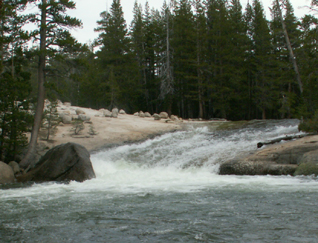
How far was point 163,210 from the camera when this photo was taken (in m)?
5.86

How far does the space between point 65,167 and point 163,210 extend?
634 centimetres

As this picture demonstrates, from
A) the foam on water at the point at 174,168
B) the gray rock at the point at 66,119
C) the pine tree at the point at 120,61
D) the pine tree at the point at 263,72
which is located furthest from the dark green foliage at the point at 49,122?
the pine tree at the point at 263,72

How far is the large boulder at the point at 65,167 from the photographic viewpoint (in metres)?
10.9

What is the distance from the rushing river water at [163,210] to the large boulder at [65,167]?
0.61m

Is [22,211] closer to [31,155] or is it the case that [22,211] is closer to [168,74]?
[31,155]

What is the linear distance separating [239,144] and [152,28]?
31.7 m

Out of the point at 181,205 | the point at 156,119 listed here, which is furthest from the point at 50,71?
the point at 156,119

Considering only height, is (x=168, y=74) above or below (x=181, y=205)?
above

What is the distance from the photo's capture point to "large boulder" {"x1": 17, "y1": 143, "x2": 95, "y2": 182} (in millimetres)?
10867

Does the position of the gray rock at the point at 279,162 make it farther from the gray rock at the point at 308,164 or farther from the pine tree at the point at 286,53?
the pine tree at the point at 286,53

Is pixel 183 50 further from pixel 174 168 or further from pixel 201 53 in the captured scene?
pixel 174 168

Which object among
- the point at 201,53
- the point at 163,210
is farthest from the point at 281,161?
the point at 201,53

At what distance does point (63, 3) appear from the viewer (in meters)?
13.8

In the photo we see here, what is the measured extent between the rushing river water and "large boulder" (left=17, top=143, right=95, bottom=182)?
611 millimetres
